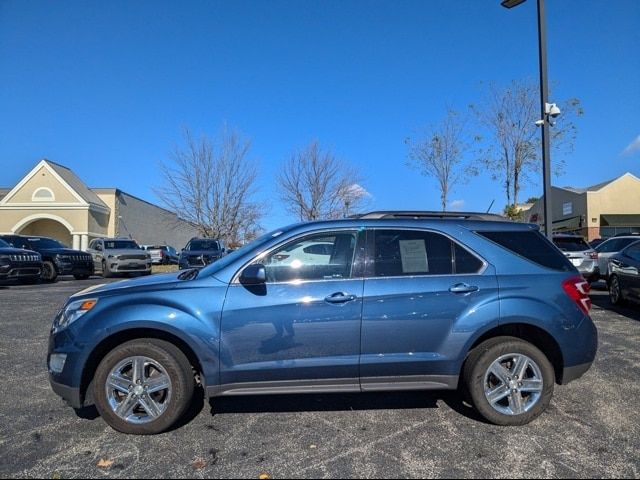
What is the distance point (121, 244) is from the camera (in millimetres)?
22641

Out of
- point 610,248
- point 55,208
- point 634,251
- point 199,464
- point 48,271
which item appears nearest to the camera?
point 199,464

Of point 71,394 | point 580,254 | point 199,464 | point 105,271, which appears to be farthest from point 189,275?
point 105,271

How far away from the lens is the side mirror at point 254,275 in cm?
396

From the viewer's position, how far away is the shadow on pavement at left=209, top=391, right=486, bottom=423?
458cm

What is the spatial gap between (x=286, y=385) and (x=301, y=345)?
0.35m

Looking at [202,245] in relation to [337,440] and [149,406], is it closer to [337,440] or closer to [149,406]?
[149,406]

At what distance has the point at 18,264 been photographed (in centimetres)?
1566

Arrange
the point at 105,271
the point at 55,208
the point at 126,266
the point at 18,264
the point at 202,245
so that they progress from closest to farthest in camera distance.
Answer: the point at 18,264 → the point at 126,266 → the point at 105,271 → the point at 202,245 → the point at 55,208

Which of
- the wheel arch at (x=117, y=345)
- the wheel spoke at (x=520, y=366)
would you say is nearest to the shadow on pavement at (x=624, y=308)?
the wheel spoke at (x=520, y=366)

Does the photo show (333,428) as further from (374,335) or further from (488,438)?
(488,438)

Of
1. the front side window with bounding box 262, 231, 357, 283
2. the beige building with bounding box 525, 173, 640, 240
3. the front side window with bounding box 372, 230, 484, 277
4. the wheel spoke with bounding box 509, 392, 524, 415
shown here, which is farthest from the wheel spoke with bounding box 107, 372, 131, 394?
the beige building with bounding box 525, 173, 640, 240

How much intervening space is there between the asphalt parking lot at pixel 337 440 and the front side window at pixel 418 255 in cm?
130

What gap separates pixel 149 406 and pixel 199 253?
16.8 metres

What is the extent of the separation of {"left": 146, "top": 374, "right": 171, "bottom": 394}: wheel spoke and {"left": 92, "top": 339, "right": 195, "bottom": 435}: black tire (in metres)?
0.05
